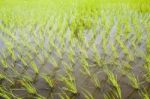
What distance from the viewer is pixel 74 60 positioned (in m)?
3.03

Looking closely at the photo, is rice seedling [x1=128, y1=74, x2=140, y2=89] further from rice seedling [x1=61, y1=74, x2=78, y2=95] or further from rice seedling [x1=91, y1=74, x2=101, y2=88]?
rice seedling [x1=61, y1=74, x2=78, y2=95]

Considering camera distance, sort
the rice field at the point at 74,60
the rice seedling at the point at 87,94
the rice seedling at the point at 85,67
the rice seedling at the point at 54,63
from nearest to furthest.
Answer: the rice seedling at the point at 87,94 < the rice field at the point at 74,60 < the rice seedling at the point at 85,67 < the rice seedling at the point at 54,63

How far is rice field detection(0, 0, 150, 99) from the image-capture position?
235cm

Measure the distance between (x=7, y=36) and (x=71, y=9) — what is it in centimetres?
245

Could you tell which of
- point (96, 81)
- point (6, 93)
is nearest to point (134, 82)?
point (96, 81)

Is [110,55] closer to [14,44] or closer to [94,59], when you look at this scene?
[94,59]

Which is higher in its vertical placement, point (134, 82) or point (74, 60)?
point (134, 82)

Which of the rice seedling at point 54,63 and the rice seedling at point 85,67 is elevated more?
the rice seedling at point 85,67

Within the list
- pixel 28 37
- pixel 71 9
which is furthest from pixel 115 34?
pixel 71 9

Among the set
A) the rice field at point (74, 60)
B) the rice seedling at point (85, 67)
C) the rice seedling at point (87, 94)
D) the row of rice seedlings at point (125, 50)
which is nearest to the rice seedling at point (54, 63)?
the rice field at point (74, 60)

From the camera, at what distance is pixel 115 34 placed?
13.2 feet

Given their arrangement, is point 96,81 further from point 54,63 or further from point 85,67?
point 54,63

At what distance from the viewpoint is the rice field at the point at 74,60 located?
235cm

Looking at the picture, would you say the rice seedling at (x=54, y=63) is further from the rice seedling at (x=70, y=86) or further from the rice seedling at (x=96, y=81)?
the rice seedling at (x=96, y=81)
